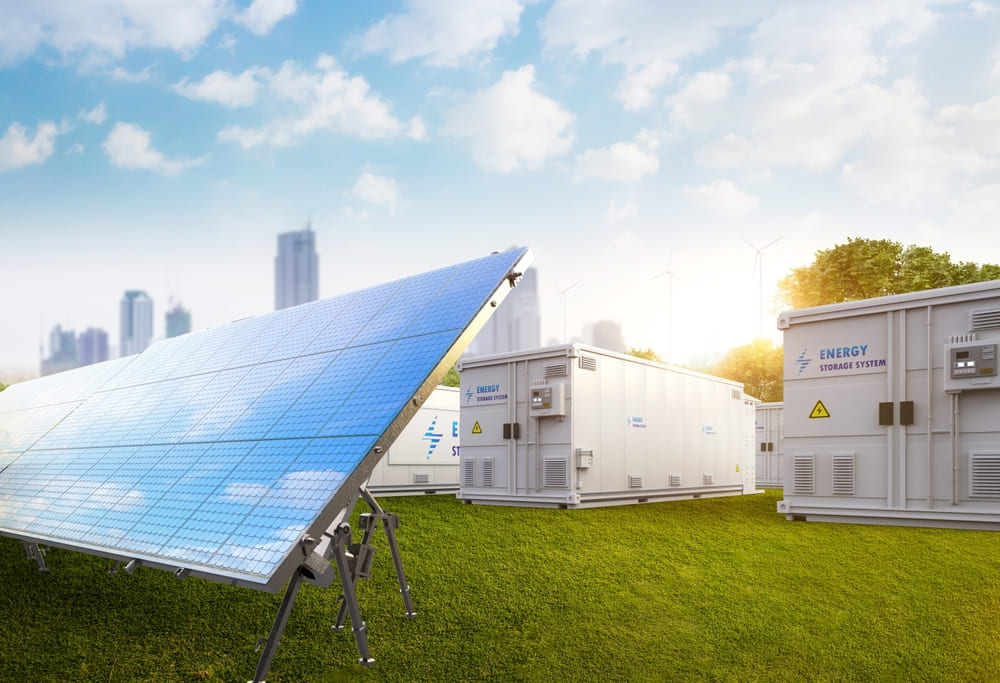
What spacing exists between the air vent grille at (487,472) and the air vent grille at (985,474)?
8.96 metres

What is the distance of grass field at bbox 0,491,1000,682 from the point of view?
231 inches

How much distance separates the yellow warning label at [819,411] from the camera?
11.7m

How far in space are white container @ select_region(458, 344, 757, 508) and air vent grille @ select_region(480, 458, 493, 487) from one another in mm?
22

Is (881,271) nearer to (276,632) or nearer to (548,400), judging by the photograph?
(548,400)

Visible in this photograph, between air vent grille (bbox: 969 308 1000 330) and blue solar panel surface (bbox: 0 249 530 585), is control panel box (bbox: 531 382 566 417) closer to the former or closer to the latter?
air vent grille (bbox: 969 308 1000 330)

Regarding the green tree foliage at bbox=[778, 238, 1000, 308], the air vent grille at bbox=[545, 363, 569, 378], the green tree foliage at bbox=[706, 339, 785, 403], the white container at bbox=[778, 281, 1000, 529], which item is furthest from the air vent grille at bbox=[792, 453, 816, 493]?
the green tree foliage at bbox=[706, 339, 785, 403]

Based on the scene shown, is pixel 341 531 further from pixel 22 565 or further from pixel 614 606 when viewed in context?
pixel 22 565

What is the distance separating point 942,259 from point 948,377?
39420 mm

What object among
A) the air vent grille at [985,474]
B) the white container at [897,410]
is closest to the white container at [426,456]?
the white container at [897,410]

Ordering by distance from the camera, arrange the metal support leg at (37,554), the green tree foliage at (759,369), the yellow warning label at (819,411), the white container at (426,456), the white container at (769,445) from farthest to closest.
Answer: the green tree foliage at (759,369) → the white container at (769,445) → the white container at (426,456) → the yellow warning label at (819,411) → the metal support leg at (37,554)

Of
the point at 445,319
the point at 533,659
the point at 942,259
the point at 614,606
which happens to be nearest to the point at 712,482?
the point at 614,606

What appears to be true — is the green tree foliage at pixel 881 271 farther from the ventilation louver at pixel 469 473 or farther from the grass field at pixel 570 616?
the grass field at pixel 570 616

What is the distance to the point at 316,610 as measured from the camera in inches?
275

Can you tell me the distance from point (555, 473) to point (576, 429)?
1.00 meters
